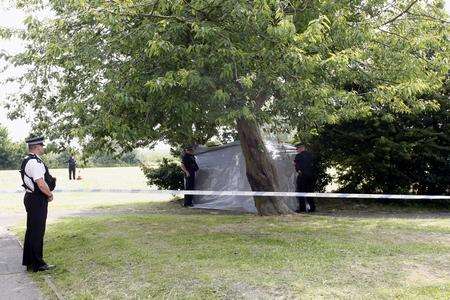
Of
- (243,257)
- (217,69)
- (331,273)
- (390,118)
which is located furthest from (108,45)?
(390,118)

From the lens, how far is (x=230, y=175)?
13.8 metres

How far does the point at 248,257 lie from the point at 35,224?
114 inches

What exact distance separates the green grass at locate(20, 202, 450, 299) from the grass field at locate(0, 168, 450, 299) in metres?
0.01

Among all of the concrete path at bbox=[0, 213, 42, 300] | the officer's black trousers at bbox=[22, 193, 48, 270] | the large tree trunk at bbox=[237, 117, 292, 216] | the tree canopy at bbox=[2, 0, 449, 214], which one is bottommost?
the concrete path at bbox=[0, 213, 42, 300]

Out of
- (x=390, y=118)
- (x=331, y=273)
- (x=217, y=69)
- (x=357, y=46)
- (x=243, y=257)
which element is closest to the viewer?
(x=331, y=273)

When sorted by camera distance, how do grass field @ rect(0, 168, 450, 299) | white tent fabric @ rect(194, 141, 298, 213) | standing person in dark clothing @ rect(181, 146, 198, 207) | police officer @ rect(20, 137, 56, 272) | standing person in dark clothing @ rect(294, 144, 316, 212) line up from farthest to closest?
standing person in dark clothing @ rect(181, 146, 198, 207) < white tent fabric @ rect(194, 141, 298, 213) < standing person in dark clothing @ rect(294, 144, 316, 212) < police officer @ rect(20, 137, 56, 272) < grass field @ rect(0, 168, 450, 299)

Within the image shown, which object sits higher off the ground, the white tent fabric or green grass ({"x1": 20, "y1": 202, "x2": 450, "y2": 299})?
the white tent fabric

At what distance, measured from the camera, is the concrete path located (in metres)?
5.79

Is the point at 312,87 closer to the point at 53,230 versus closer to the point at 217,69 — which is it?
the point at 217,69

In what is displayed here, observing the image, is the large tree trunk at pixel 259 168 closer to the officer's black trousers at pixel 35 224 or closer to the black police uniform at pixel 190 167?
the black police uniform at pixel 190 167

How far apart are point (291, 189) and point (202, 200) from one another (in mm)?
2855

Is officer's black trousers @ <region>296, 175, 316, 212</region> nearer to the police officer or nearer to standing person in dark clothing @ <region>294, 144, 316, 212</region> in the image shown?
standing person in dark clothing @ <region>294, 144, 316, 212</region>

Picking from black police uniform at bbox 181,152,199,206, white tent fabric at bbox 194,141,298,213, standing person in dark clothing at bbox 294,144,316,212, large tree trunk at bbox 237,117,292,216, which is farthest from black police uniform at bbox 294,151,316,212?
black police uniform at bbox 181,152,199,206

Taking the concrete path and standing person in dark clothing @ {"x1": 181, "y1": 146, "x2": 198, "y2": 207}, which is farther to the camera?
standing person in dark clothing @ {"x1": 181, "y1": 146, "x2": 198, "y2": 207}
